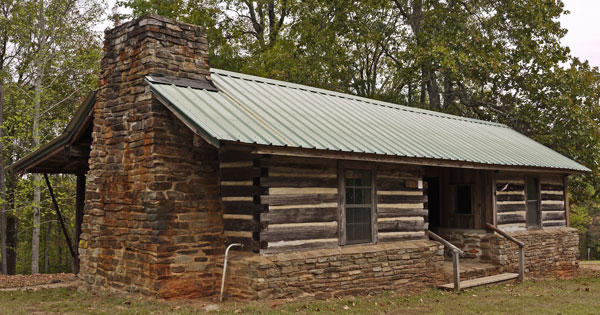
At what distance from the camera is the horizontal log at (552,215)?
1723cm

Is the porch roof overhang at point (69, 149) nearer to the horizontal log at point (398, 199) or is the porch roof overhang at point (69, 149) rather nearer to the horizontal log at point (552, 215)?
the horizontal log at point (398, 199)

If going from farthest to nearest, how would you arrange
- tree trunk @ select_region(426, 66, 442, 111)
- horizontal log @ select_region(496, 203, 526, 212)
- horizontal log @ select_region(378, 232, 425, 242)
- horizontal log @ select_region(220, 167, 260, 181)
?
tree trunk @ select_region(426, 66, 442, 111) → horizontal log @ select_region(496, 203, 526, 212) → horizontal log @ select_region(378, 232, 425, 242) → horizontal log @ select_region(220, 167, 260, 181)

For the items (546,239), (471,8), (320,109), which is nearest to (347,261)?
(320,109)

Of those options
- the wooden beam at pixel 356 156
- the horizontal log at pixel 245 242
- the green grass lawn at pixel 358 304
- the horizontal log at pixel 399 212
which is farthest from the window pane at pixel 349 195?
the horizontal log at pixel 245 242

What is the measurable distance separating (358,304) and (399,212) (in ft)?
10.0

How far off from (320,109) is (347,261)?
394 cm

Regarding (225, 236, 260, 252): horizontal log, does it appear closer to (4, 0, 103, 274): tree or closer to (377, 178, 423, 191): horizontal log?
(377, 178, 423, 191): horizontal log

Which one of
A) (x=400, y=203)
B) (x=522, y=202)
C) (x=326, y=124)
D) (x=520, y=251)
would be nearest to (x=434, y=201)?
(x=522, y=202)

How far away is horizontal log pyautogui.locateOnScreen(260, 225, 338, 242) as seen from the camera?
9641 millimetres

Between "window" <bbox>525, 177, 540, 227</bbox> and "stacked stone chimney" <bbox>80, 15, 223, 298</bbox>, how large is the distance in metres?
10.8

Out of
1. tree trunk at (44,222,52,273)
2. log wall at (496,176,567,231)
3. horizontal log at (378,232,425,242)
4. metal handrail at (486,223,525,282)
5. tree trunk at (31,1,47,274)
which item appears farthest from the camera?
tree trunk at (44,222,52,273)

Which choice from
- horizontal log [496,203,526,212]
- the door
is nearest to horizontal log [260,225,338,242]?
horizontal log [496,203,526,212]

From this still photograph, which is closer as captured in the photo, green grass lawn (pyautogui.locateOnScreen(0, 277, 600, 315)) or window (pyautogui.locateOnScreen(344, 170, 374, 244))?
green grass lawn (pyautogui.locateOnScreen(0, 277, 600, 315))

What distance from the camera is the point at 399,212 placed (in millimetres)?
12219
